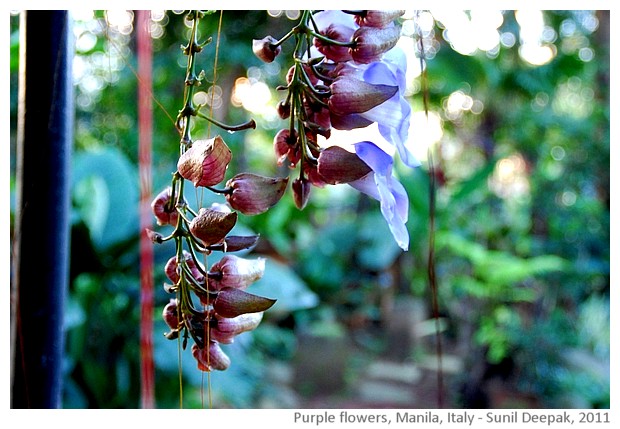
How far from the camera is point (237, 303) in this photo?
0.24 m

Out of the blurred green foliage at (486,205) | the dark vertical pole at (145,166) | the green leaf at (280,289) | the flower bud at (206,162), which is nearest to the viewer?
the flower bud at (206,162)

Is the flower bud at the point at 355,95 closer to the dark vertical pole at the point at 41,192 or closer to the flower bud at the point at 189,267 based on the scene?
the flower bud at the point at 189,267

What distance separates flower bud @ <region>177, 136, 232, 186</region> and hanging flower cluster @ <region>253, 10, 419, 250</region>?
0.16 ft

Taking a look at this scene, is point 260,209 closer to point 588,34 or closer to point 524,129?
point 524,129

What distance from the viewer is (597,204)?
2.68 metres

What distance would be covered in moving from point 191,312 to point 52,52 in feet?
0.70

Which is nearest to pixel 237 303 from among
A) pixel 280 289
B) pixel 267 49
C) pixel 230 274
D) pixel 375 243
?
pixel 230 274

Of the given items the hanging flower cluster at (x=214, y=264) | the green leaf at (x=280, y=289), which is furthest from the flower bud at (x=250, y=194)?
the green leaf at (x=280, y=289)

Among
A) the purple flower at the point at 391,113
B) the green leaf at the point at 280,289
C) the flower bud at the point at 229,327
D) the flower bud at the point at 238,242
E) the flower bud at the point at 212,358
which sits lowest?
the green leaf at the point at 280,289

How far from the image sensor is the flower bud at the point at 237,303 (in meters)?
0.23

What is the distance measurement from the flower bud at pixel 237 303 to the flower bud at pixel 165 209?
5cm

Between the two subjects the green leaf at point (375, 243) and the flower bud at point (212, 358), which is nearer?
the flower bud at point (212, 358)

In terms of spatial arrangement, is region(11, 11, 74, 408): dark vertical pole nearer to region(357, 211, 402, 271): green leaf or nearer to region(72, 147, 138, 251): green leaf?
region(72, 147, 138, 251): green leaf

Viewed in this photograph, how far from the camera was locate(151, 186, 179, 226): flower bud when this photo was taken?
0.27 m
